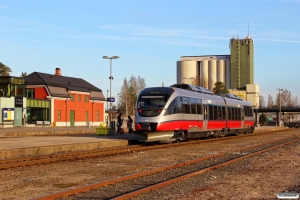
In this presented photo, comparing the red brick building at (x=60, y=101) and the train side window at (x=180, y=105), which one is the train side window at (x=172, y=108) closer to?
the train side window at (x=180, y=105)

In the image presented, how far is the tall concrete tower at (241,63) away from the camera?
159 meters

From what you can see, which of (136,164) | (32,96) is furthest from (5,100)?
(136,164)

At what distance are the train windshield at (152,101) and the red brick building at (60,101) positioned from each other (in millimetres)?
38091

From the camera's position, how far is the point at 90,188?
1109cm

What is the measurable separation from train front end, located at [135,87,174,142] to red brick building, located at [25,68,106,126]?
38338 millimetres

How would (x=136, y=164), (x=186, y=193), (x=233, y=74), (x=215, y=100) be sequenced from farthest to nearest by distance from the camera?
1. (x=233, y=74)
2. (x=215, y=100)
3. (x=136, y=164)
4. (x=186, y=193)

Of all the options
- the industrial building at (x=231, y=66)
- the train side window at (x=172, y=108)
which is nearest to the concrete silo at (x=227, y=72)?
the industrial building at (x=231, y=66)

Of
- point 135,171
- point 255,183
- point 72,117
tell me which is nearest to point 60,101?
point 72,117

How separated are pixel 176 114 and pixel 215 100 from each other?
350 inches

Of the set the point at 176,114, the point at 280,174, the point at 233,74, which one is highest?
the point at 233,74

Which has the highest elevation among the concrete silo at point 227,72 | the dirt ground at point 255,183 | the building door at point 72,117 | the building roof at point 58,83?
the concrete silo at point 227,72

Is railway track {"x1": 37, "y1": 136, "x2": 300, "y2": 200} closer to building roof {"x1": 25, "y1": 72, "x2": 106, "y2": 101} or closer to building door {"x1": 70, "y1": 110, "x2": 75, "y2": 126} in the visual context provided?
building roof {"x1": 25, "y1": 72, "x2": 106, "y2": 101}

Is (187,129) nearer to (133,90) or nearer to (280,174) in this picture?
(280,174)

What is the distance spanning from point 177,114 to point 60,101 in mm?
43056
